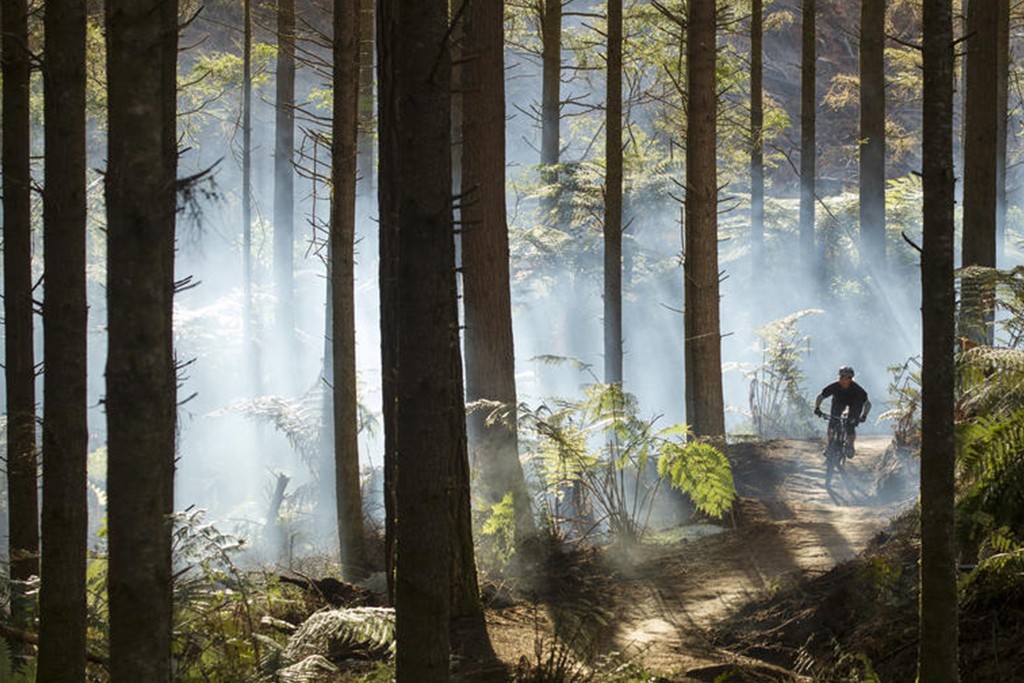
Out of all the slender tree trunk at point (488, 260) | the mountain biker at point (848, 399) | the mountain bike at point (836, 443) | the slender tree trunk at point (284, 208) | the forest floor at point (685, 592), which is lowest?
the forest floor at point (685, 592)

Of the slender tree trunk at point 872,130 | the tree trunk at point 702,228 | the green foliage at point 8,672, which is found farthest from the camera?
the slender tree trunk at point 872,130

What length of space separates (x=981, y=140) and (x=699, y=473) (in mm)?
5249

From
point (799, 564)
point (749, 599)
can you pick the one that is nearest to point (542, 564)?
point (749, 599)

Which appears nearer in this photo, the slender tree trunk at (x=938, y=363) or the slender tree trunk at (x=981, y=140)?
the slender tree trunk at (x=938, y=363)

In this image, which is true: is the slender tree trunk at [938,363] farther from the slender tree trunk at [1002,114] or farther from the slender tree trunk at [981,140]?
the slender tree trunk at [1002,114]

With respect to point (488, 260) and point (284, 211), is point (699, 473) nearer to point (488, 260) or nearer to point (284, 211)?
point (488, 260)

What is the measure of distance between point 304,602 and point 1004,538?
4.27m

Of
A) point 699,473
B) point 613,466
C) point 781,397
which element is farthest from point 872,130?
point 613,466

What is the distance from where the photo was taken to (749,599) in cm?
778

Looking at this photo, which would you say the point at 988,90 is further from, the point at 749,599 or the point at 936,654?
the point at 936,654

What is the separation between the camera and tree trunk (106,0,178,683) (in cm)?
333

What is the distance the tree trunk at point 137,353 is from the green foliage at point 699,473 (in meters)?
6.38

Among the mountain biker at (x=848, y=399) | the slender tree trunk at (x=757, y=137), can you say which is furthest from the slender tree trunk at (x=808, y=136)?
the mountain biker at (x=848, y=399)

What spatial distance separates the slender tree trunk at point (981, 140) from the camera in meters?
11.5
